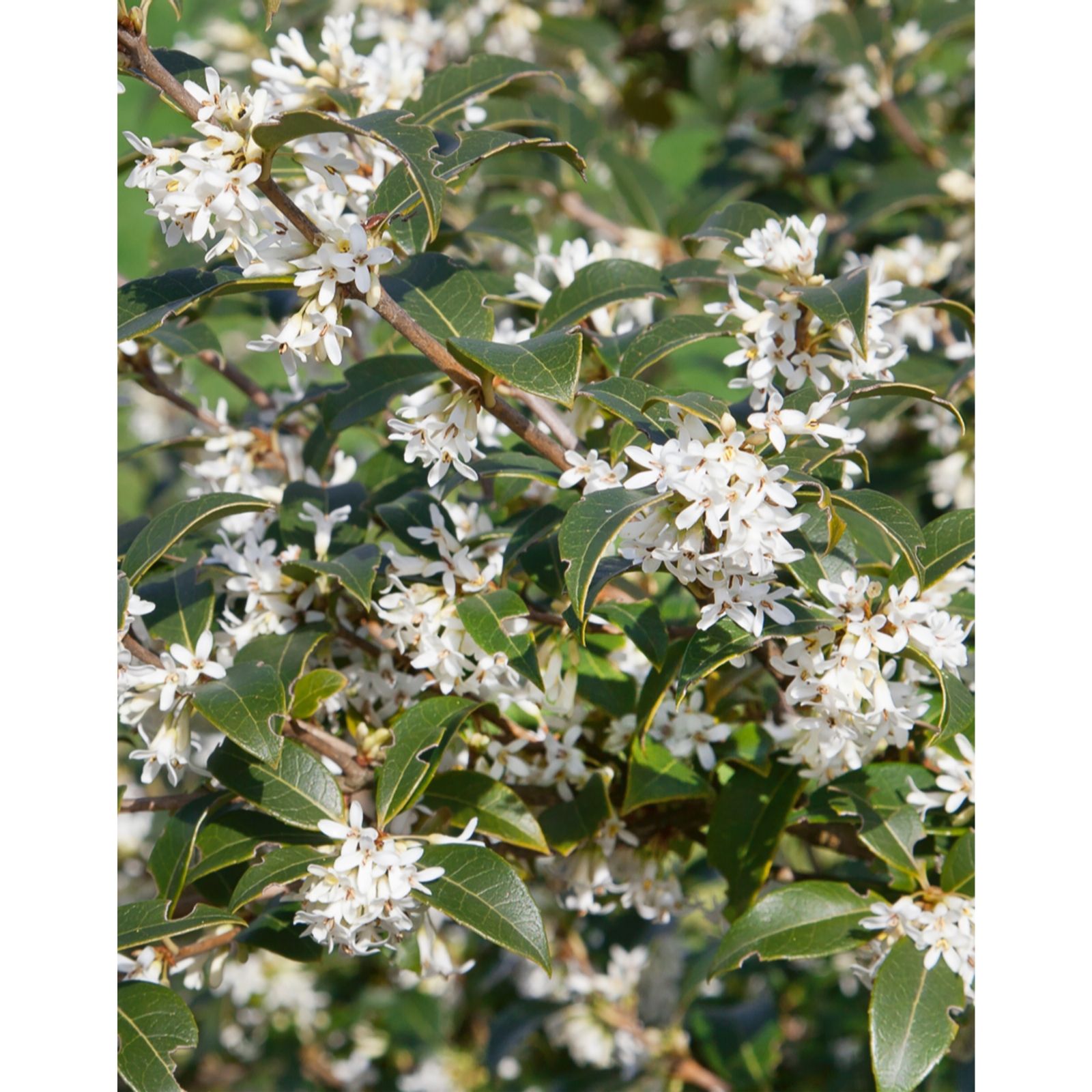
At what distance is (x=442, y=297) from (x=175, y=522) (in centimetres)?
31

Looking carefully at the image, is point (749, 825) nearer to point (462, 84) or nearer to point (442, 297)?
point (442, 297)

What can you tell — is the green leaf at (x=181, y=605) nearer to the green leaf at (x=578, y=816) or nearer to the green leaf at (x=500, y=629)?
the green leaf at (x=500, y=629)

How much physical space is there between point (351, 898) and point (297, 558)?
38 centimetres

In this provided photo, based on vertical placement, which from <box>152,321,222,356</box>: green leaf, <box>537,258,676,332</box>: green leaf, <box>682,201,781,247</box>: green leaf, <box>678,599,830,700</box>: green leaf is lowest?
<box>678,599,830,700</box>: green leaf

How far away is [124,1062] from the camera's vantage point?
38.0 inches

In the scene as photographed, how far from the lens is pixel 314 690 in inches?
43.1

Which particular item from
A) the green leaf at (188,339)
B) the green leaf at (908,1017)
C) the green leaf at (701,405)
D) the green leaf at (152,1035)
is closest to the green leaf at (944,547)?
the green leaf at (701,405)

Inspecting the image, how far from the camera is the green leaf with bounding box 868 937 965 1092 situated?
1031 millimetres

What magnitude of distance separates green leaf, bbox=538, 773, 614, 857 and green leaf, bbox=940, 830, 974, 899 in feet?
1.06

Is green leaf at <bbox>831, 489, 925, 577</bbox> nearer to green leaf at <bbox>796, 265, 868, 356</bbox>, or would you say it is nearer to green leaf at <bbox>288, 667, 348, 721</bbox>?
green leaf at <bbox>796, 265, 868, 356</bbox>

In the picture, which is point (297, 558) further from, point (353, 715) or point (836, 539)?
point (836, 539)

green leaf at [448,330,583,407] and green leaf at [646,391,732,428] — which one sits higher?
green leaf at [448,330,583,407]

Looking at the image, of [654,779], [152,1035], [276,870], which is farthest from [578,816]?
[152,1035]

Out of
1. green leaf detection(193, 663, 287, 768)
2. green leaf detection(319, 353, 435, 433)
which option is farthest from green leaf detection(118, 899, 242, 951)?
green leaf detection(319, 353, 435, 433)
